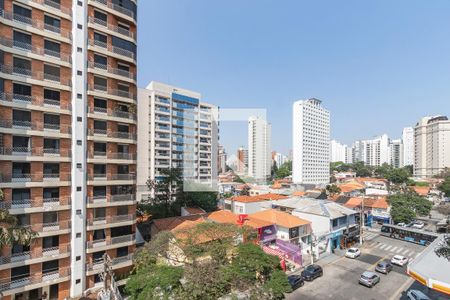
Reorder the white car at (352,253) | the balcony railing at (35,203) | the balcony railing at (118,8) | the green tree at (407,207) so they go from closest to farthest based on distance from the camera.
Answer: the balcony railing at (35,203) → the balcony railing at (118,8) → the white car at (352,253) → the green tree at (407,207)

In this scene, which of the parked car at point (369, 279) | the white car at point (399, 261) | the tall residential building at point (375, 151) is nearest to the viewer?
the parked car at point (369, 279)

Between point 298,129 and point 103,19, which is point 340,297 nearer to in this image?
point 103,19

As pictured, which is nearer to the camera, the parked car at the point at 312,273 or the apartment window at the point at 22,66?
the apartment window at the point at 22,66

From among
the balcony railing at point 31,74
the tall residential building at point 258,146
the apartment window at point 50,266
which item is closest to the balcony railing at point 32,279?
the apartment window at point 50,266

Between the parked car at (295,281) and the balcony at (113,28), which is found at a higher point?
the balcony at (113,28)

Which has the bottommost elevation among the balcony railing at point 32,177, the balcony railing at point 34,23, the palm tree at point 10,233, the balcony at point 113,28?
the palm tree at point 10,233

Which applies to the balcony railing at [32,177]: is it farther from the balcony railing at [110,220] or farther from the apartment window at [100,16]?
the apartment window at [100,16]

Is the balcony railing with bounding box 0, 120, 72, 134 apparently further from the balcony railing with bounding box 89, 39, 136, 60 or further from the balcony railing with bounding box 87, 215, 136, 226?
the balcony railing with bounding box 87, 215, 136, 226
